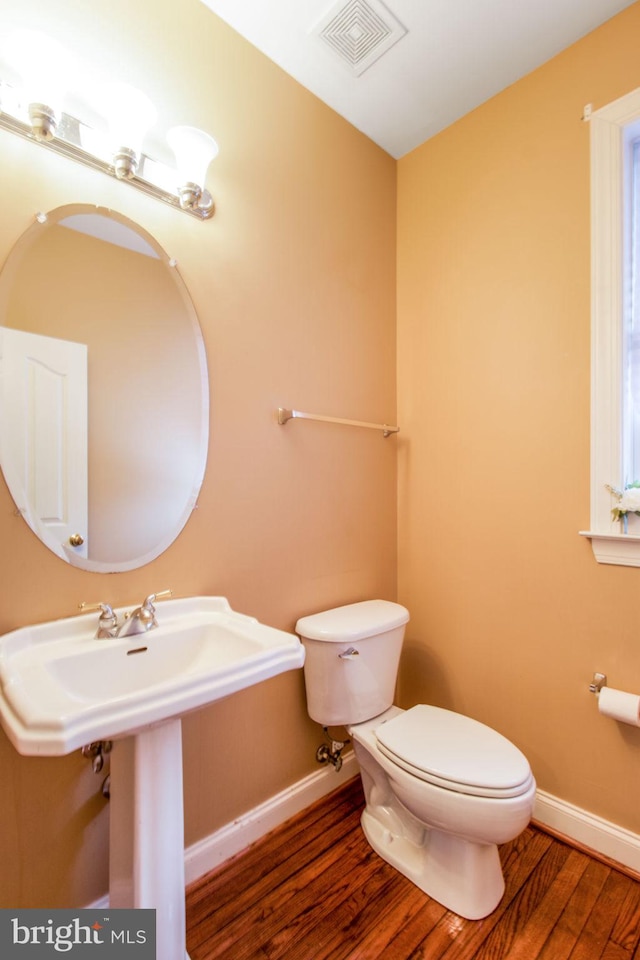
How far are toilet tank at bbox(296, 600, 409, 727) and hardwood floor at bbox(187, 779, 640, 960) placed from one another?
0.40 m

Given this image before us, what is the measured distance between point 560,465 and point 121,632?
4.63 feet

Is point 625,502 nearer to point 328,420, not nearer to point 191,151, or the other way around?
point 328,420

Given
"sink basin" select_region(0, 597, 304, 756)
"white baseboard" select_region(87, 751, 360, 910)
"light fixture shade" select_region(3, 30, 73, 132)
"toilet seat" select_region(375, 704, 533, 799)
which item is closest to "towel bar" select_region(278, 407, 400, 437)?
"sink basin" select_region(0, 597, 304, 756)

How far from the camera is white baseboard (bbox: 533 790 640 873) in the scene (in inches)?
51.3

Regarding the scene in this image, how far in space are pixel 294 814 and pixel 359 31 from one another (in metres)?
2.59

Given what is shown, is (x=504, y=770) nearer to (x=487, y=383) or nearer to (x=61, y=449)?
(x=487, y=383)

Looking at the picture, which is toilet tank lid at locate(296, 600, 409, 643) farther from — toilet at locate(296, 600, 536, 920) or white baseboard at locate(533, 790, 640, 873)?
white baseboard at locate(533, 790, 640, 873)

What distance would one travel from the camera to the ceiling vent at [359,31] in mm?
1321

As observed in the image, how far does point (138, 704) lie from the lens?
0.73 metres

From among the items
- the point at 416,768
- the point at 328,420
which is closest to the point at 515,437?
the point at 328,420

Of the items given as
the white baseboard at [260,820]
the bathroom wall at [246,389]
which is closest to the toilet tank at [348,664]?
the bathroom wall at [246,389]

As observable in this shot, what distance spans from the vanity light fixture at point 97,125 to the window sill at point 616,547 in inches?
61.0

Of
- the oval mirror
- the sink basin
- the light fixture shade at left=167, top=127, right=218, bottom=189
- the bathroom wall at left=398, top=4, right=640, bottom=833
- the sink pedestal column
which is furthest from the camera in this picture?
the bathroom wall at left=398, top=4, right=640, bottom=833

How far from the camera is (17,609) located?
0.98 meters
